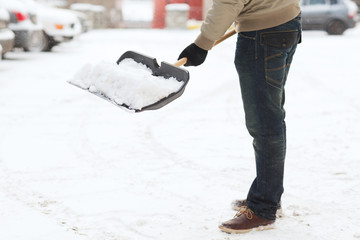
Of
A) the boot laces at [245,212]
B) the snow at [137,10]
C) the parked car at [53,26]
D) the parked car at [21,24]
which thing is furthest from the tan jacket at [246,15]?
the snow at [137,10]

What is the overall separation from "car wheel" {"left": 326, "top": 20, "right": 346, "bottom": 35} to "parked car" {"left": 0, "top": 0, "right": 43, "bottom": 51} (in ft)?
34.1

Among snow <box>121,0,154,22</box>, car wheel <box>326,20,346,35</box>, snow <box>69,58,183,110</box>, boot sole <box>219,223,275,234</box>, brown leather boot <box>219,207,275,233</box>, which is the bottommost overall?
snow <box>121,0,154,22</box>

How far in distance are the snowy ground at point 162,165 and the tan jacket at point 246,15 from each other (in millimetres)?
1056

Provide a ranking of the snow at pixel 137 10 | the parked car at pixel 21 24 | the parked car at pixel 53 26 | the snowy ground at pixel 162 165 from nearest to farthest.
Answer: the snowy ground at pixel 162 165 < the parked car at pixel 21 24 < the parked car at pixel 53 26 < the snow at pixel 137 10

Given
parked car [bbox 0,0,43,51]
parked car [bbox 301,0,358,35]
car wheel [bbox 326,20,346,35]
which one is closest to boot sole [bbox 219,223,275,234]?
parked car [bbox 0,0,43,51]

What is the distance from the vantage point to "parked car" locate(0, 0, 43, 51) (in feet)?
33.0

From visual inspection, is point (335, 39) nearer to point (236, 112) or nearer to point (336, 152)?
point (236, 112)

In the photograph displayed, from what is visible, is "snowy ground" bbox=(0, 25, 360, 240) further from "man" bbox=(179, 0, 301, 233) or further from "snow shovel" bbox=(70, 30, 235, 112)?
"snow shovel" bbox=(70, 30, 235, 112)

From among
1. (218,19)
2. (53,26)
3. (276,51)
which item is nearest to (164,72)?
(218,19)

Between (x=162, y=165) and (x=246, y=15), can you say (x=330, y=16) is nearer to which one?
(x=162, y=165)

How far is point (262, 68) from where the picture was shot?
2.65 m

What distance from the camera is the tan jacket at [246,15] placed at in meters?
2.53

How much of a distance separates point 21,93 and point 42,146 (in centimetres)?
274

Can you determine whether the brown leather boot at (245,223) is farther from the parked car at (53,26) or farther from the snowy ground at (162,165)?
the parked car at (53,26)
